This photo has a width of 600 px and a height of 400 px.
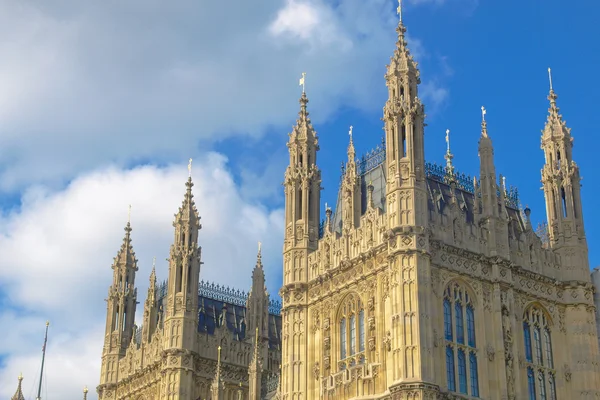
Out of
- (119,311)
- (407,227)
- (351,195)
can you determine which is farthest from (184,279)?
(407,227)

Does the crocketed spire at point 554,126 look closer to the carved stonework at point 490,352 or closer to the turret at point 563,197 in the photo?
the turret at point 563,197

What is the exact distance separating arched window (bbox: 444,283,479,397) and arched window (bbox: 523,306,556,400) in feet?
10.2

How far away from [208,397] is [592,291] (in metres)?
22.7

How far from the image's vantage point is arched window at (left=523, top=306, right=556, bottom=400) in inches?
1864

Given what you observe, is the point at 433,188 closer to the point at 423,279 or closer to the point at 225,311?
the point at 423,279

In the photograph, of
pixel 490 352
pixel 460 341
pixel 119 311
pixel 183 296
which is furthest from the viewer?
pixel 119 311

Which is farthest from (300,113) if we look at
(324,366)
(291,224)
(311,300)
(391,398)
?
(391,398)

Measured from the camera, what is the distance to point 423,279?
44406mm

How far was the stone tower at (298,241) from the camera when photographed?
48.7 m

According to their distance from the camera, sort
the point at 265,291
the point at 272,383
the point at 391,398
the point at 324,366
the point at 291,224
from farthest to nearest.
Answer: the point at 265,291
the point at 272,383
the point at 291,224
the point at 324,366
the point at 391,398

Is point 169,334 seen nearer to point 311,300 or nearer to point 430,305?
point 311,300

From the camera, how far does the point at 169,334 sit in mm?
60750

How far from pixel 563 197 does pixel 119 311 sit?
30.4m

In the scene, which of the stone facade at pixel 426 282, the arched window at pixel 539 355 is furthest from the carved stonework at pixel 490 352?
the arched window at pixel 539 355
